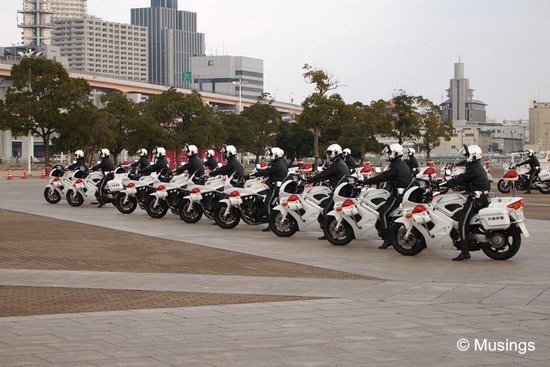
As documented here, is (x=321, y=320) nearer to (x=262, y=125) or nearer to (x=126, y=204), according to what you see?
(x=126, y=204)

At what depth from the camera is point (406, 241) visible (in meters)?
16.7

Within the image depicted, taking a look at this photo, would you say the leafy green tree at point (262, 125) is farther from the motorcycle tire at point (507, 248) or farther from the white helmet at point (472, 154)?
Answer: the motorcycle tire at point (507, 248)

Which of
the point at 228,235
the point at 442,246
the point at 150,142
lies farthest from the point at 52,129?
the point at 442,246

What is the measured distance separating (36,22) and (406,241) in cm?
18056

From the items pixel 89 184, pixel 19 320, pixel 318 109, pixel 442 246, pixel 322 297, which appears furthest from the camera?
pixel 318 109

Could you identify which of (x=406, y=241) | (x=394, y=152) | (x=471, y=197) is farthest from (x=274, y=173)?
(x=471, y=197)

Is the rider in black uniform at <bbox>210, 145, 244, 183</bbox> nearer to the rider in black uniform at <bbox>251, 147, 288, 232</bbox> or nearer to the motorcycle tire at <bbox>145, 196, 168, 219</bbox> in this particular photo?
the rider in black uniform at <bbox>251, 147, 288, 232</bbox>

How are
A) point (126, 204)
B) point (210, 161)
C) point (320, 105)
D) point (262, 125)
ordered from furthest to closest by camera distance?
point (262, 125) → point (320, 105) → point (126, 204) → point (210, 161)

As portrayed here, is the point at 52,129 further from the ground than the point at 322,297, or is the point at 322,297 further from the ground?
the point at 52,129

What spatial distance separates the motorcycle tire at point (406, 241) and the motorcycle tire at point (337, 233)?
1349 mm

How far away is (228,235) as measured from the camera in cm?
2052

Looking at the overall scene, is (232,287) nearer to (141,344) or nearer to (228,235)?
(141,344)

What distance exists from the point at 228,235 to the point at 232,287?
765 cm

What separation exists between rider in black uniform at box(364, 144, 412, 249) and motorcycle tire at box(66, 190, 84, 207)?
14614mm
